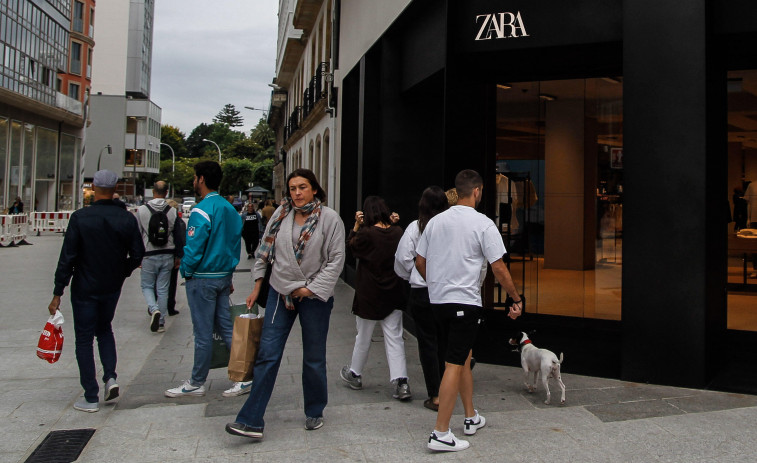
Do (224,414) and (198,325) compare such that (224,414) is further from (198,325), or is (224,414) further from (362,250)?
(362,250)

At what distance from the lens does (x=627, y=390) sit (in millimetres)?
5691

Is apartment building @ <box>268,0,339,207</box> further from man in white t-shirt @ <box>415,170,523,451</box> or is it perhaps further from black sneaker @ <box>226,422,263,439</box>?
black sneaker @ <box>226,422,263,439</box>

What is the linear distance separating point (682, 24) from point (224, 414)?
5.15 m

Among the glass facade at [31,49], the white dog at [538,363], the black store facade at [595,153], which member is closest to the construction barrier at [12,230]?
the glass facade at [31,49]

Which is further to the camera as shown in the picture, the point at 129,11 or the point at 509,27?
the point at 129,11

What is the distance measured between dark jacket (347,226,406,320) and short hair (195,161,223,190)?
132cm

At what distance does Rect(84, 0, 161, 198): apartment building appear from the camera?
73.8 meters

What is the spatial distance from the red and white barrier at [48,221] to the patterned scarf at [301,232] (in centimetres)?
3024

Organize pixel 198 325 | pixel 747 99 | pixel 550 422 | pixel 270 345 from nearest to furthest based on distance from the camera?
pixel 270 345
pixel 550 422
pixel 198 325
pixel 747 99

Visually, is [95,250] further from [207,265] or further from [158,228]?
[158,228]

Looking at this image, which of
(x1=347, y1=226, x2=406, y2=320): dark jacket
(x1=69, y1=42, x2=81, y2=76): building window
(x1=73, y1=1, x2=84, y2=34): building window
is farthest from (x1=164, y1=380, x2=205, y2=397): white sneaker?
(x1=73, y1=1, x2=84, y2=34): building window

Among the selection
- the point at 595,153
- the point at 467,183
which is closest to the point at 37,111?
the point at 595,153

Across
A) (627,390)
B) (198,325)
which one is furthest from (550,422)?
(198,325)

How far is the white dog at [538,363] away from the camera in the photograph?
17.3 feet
